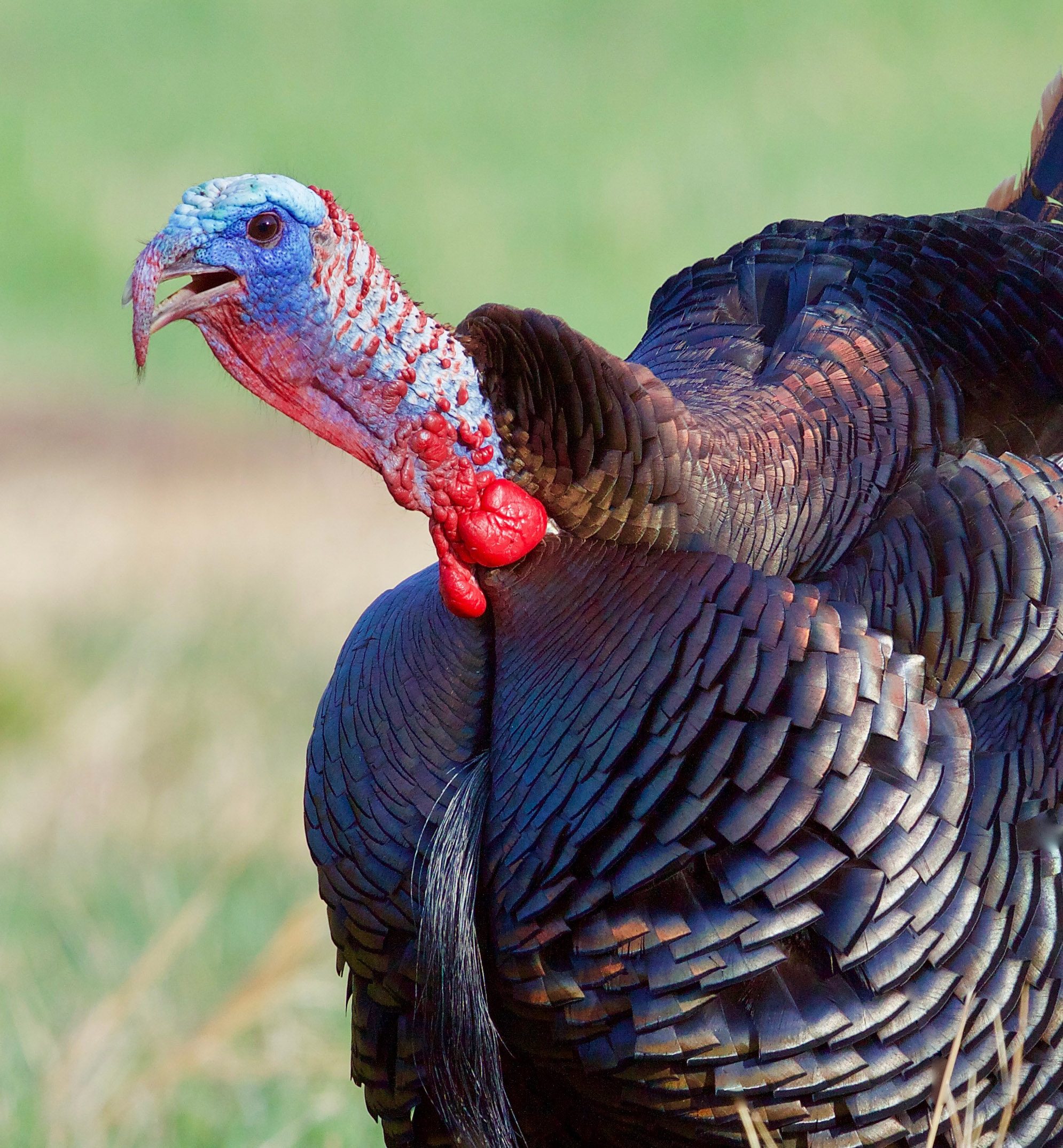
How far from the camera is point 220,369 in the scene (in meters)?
2.99

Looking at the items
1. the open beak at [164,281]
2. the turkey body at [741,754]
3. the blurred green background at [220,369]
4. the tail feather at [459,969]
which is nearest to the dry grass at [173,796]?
the blurred green background at [220,369]

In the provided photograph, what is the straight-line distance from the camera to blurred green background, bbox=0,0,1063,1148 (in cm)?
402

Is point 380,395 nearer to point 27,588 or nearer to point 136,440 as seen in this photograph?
point 27,588

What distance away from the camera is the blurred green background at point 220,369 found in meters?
4.02

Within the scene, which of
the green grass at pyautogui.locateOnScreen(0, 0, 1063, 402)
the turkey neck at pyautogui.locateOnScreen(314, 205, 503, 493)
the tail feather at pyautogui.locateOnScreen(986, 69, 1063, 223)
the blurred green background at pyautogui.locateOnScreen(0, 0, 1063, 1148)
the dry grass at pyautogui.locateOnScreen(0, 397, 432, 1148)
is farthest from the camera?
the green grass at pyautogui.locateOnScreen(0, 0, 1063, 402)

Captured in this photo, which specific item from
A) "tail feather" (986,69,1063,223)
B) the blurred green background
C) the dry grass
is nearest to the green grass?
the blurred green background

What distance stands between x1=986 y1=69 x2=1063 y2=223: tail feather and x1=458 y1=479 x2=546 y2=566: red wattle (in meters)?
1.44

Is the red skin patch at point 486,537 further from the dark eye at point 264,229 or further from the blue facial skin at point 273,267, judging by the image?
the dark eye at point 264,229

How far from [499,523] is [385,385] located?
9.5 inches

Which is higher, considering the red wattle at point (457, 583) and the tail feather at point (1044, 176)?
the tail feather at point (1044, 176)

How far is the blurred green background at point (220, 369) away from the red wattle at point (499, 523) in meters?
0.62

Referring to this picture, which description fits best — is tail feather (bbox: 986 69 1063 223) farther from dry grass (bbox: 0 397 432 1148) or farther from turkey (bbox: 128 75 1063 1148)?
dry grass (bbox: 0 397 432 1148)

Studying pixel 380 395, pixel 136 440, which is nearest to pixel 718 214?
pixel 136 440

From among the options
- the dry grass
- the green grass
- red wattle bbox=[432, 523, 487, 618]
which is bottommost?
the dry grass
